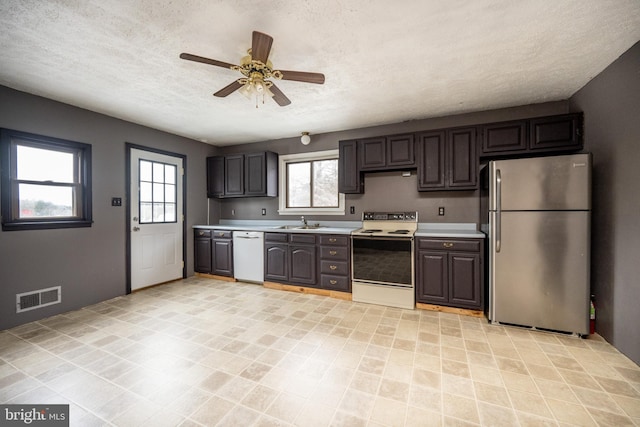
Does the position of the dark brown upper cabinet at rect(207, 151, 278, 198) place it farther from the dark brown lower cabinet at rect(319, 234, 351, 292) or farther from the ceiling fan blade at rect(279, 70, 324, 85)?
the ceiling fan blade at rect(279, 70, 324, 85)

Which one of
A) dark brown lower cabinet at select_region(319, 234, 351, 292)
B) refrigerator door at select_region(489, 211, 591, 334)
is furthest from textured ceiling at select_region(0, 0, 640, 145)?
dark brown lower cabinet at select_region(319, 234, 351, 292)

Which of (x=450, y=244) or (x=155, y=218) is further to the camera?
(x=155, y=218)

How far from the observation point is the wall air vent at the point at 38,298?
2680 mm

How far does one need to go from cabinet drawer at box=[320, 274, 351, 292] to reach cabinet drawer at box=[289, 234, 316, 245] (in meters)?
0.51

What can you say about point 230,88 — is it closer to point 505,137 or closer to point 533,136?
point 505,137

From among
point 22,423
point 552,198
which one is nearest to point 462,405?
point 552,198

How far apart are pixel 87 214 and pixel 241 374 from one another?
9.67 feet

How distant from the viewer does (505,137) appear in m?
2.97

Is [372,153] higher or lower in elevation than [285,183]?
higher

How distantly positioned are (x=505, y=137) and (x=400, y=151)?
1.18 metres

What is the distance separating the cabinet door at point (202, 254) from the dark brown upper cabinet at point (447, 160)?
142 inches

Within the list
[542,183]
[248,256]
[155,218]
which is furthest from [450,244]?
[155,218]

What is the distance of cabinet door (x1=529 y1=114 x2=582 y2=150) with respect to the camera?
2711mm

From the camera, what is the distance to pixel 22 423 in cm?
149
